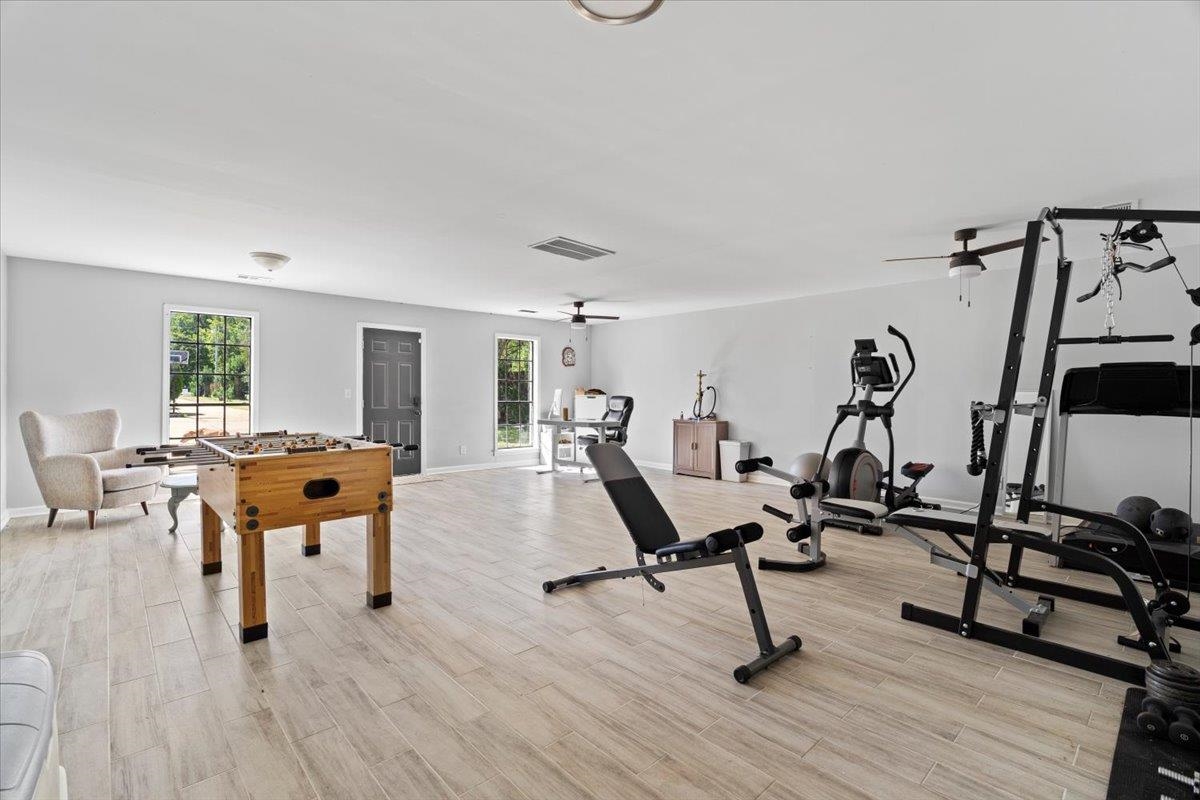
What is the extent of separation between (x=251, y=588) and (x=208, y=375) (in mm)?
4725

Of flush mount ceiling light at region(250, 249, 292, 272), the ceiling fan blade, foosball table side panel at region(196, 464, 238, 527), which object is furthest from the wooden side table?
the ceiling fan blade

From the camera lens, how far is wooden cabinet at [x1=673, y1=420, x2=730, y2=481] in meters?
7.80

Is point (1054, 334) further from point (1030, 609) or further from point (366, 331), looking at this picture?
point (366, 331)

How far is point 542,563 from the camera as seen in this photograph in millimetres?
3891

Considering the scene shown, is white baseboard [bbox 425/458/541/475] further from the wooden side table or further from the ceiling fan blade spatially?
the ceiling fan blade

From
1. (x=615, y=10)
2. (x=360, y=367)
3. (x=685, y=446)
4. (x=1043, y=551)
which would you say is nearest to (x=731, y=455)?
(x=685, y=446)

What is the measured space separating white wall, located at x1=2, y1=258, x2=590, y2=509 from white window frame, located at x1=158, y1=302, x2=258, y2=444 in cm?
5

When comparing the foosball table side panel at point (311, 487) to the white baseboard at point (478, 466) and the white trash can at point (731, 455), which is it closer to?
the white baseboard at point (478, 466)

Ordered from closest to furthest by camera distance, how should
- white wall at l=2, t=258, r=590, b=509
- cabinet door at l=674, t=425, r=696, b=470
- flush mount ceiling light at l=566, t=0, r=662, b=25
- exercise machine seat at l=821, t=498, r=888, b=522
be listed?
flush mount ceiling light at l=566, t=0, r=662, b=25 → exercise machine seat at l=821, t=498, r=888, b=522 → white wall at l=2, t=258, r=590, b=509 → cabinet door at l=674, t=425, r=696, b=470

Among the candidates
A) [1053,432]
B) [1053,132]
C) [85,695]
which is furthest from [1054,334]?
[85,695]

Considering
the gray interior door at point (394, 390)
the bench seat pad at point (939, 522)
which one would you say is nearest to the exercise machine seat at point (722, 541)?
the bench seat pad at point (939, 522)

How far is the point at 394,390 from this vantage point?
7.74 m

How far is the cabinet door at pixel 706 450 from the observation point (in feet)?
25.6

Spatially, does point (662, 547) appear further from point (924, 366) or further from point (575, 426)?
point (575, 426)
